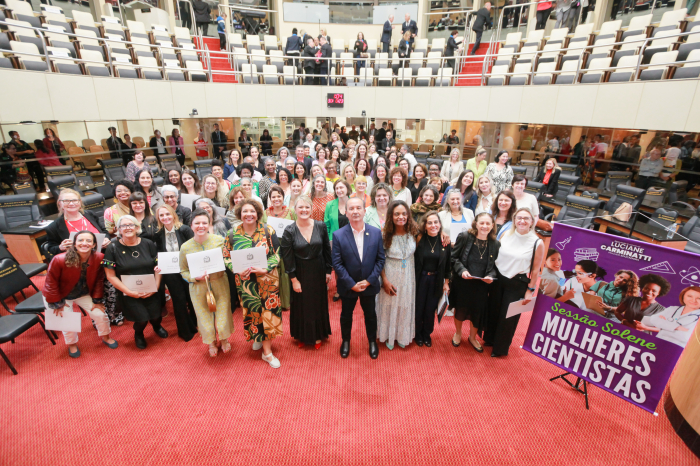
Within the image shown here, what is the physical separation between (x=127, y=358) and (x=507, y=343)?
430 centimetres

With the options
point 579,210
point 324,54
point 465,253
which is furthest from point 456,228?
point 324,54

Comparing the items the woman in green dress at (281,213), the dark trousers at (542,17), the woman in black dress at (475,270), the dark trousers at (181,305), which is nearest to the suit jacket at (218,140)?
the woman in green dress at (281,213)

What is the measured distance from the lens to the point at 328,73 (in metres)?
11.5

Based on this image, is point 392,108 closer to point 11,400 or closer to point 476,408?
point 476,408

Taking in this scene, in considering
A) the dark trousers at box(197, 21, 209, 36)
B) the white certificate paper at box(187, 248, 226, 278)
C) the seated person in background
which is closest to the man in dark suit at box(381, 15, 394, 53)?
the dark trousers at box(197, 21, 209, 36)

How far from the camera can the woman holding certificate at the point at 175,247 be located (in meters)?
3.62

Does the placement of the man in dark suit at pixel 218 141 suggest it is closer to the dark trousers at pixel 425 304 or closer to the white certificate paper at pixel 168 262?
the white certificate paper at pixel 168 262

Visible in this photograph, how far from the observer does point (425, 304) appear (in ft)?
12.0

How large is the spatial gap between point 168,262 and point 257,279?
100 cm

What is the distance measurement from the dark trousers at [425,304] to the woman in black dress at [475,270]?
0.89 feet

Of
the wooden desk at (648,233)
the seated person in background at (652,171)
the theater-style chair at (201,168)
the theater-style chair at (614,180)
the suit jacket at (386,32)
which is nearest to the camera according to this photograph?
the wooden desk at (648,233)

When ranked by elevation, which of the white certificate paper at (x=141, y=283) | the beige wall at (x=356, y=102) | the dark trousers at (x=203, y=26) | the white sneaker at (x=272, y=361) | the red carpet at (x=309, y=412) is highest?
the dark trousers at (x=203, y=26)

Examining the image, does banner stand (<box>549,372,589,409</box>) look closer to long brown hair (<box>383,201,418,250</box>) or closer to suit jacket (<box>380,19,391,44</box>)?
long brown hair (<box>383,201,418,250</box>)

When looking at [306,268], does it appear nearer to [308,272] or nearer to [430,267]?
[308,272]
